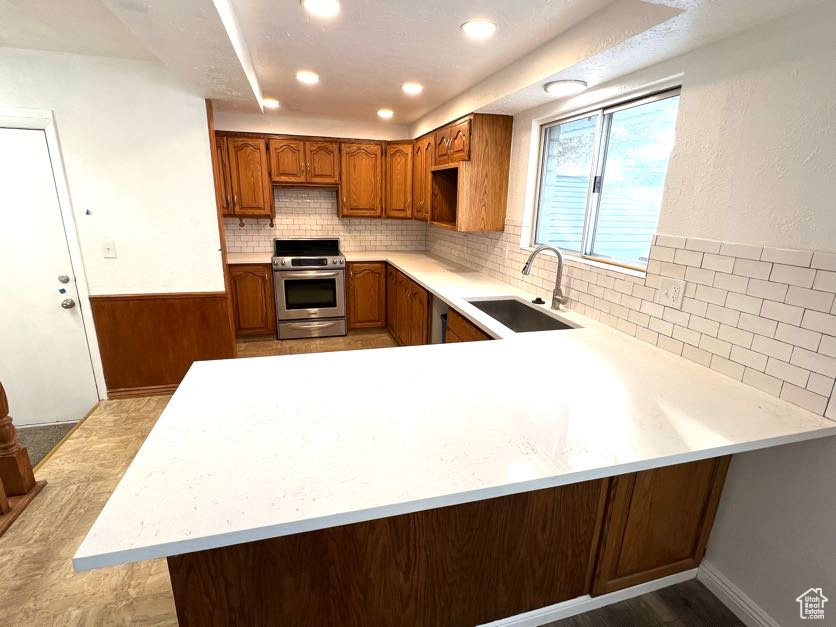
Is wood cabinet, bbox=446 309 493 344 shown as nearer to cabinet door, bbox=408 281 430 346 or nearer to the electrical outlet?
cabinet door, bbox=408 281 430 346

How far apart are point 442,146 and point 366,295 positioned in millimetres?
1845

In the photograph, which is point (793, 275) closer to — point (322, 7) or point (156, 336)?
point (322, 7)

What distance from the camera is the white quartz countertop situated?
0.84 m

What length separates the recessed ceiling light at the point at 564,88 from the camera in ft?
6.94

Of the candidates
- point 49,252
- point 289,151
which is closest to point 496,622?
point 49,252

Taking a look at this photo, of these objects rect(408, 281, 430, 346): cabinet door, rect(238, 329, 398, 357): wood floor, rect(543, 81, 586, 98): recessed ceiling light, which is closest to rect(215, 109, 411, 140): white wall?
rect(408, 281, 430, 346): cabinet door

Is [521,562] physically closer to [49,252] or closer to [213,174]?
[213,174]

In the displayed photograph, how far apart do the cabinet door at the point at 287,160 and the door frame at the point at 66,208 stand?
181 cm

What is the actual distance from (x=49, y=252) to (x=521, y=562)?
131 inches

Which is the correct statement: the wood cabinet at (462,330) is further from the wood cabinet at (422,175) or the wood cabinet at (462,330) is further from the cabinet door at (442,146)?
the wood cabinet at (422,175)

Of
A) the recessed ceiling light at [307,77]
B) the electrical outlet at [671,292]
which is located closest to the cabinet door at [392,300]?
the recessed ceiling light at [307,77]

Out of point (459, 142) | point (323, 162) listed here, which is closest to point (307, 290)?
point (323, 162)

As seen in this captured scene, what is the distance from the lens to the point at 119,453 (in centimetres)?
246

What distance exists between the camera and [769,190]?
1.40m
